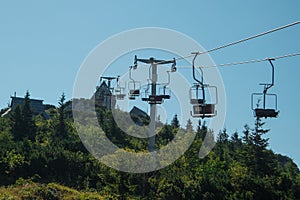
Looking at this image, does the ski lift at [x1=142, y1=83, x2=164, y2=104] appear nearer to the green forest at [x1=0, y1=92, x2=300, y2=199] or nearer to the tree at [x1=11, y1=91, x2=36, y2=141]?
the green forest at [x1=0, y1=92, x2=300, y2=199]

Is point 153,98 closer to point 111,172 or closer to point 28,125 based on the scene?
point 111,172

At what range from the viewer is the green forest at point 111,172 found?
20.0 m

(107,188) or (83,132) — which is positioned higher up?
(83,132)

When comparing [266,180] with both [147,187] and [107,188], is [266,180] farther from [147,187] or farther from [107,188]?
[107,188]

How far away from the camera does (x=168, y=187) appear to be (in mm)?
20047

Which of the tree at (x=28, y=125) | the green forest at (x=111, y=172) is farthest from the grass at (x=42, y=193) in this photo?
the tree at (x=28, y=125)

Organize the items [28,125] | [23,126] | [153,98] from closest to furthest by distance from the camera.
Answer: [153,98] < [23,126] < [28,125]

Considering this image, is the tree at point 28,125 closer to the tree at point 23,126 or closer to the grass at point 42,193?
the tree at point 23,126

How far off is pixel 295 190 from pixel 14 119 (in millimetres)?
21466

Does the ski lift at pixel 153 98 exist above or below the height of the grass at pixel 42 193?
above

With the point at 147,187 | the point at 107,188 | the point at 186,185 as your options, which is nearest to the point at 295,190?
the point at 186,185

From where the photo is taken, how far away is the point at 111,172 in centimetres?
1992

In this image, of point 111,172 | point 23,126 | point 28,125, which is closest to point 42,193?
point 111,172

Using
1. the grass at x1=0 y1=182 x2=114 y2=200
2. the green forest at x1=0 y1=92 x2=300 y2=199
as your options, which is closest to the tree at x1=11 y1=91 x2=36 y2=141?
the green forest at x1=0 y1=92 x2=300 y2=199
